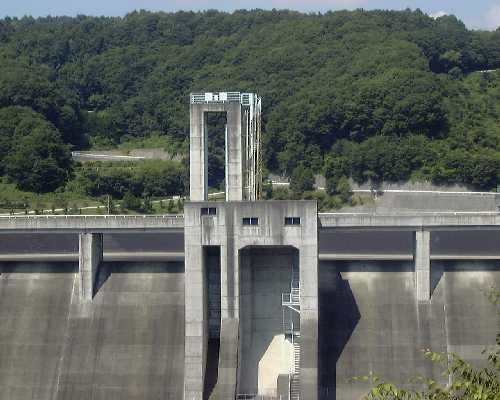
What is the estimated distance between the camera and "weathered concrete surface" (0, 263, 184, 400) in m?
46.9

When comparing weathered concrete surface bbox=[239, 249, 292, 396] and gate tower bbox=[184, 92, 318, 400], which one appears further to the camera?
weathered concrete surface bbox=[239, 249, 292, 396]

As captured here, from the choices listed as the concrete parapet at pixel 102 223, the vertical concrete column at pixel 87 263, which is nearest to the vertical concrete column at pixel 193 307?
the concrete parapet at pixel 102 223

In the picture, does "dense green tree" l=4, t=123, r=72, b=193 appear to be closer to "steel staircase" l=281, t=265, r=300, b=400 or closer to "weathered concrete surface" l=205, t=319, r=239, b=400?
"steel staircase" l=281, t=265, r=300, b=400

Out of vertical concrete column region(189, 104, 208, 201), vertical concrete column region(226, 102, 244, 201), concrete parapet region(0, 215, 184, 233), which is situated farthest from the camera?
concrete parapet region(0, 215, 184, 233)

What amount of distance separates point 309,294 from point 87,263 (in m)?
8.55

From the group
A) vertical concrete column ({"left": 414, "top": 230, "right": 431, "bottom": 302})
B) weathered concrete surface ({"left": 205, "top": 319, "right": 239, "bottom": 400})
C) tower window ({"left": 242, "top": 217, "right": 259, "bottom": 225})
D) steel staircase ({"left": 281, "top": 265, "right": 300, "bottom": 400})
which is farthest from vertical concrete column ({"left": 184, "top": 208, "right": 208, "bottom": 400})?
vertical concrete column ({"left": 414, "top": 230, "right": 431, "bottom": 302})

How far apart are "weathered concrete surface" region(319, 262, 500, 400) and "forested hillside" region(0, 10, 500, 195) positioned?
185 ft

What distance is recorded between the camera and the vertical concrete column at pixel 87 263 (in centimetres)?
4853

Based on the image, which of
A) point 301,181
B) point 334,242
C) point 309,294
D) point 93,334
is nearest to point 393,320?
point 309,294

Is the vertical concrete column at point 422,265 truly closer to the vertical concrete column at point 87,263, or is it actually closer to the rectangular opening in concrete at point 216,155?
the vertical concrete column at point 87,263

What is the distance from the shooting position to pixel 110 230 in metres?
48.1

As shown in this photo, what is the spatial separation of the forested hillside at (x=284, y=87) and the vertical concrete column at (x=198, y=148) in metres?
56.4

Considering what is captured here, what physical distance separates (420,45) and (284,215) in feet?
328

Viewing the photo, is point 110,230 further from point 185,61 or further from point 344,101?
point 185,61
